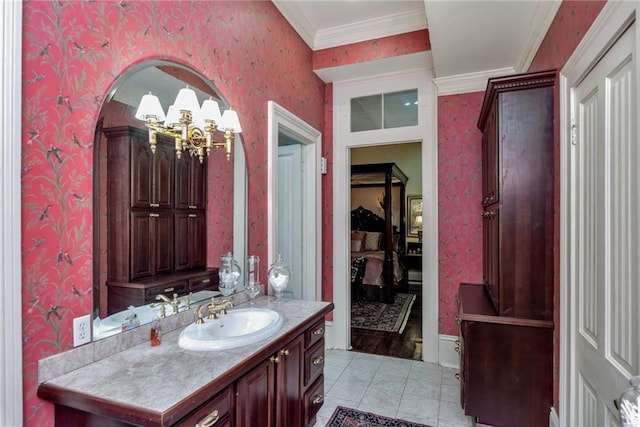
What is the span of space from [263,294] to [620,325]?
1962mm

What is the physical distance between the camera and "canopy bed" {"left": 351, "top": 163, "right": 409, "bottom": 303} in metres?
5.44

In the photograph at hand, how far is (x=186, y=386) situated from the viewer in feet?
3.63

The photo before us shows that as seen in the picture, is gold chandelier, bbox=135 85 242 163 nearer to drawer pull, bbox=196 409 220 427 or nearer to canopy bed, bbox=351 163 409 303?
drawer pull, bbox=196 409 220 427

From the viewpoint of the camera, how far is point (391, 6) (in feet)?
9.45

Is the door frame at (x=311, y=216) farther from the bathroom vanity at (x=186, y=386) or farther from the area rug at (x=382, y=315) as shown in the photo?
the bathroom vanity at (x=186, y=386)

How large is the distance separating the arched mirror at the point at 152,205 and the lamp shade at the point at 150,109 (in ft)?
0.06

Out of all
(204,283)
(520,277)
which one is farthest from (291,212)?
(520,277)

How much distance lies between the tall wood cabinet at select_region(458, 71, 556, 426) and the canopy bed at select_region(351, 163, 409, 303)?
3173mm

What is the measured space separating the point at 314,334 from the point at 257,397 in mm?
628

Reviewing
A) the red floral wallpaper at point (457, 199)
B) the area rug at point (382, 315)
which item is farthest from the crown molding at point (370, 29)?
the area rug at point (382, 315)

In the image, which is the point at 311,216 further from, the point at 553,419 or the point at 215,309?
the point at 553,419

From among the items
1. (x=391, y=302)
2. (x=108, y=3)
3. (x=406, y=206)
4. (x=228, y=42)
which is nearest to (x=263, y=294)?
(x=228, y=42)

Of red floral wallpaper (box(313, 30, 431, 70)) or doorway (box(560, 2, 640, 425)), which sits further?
red floral wallpaper (box(313, 30, 431, 70))

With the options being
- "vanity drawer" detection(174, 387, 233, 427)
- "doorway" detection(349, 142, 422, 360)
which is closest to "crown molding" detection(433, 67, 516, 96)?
"doorway" detection(349, 142, 422, 360)
